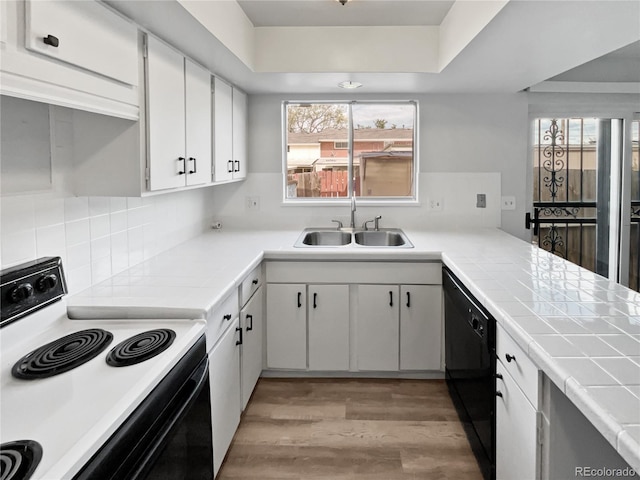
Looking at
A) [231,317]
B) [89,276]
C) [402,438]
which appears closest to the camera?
[89,276]

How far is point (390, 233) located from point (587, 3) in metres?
2.11

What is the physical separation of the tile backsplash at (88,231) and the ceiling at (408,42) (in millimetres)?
768

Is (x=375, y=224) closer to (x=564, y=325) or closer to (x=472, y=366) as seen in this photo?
(x=472, y=366)

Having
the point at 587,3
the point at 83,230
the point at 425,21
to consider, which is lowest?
the point at 83,230

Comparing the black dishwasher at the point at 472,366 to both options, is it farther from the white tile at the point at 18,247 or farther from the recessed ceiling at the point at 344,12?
the white tile at the point at 18,247

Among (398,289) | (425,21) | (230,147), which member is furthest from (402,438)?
(425,21)

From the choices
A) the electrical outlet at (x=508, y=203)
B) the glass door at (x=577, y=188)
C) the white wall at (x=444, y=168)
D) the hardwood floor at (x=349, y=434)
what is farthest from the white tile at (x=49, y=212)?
the glass door at (x=577, y=188)

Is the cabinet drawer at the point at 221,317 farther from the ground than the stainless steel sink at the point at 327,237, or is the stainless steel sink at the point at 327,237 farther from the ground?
the stainless steel sink at the point at 327,237

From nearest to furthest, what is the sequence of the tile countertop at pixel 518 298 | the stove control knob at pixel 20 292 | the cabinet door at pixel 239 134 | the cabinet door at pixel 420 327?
the tile countertop at pixel 518 298 → the stove control knob at pixel 20 292 → the cabinet door at pixel 420 327 → the cabinet door at pixel 239 134

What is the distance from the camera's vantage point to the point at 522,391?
1575 mm

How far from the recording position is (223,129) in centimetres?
300

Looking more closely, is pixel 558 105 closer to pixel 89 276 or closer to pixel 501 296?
pixel 501 296

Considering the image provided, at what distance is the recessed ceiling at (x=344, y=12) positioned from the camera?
2.57 meters

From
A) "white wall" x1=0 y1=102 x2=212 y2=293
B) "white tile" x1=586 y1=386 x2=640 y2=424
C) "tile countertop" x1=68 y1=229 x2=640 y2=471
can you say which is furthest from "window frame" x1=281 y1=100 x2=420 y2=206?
"white tile" x1=586 y1=386 x2=640 y2=424
